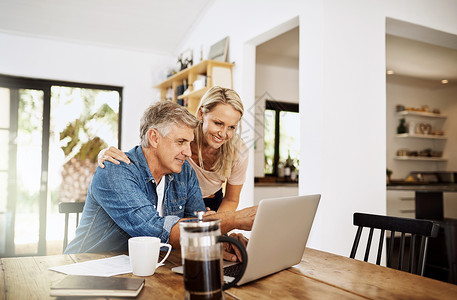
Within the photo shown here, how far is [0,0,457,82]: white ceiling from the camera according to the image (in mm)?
3785

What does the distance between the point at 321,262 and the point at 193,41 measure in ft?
11.1

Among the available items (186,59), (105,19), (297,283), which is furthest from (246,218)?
(105,19)

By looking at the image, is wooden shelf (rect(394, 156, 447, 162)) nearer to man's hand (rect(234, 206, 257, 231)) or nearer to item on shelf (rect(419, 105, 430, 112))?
item on shelf (rect(419, 105, 430, 112))

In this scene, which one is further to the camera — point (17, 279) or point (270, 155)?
point (270, 155)

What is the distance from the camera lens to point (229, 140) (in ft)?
7.65

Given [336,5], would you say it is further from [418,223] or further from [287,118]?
[287,118]

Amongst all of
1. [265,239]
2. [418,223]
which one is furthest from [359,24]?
[265,239]

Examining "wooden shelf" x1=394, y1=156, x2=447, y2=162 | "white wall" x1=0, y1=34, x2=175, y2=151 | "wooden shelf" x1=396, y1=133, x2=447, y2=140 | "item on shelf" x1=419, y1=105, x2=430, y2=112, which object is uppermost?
"white wall" x1=0, y1=34, x2=175, y2=151

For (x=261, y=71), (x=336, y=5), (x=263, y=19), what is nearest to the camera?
(x=336, y=5)

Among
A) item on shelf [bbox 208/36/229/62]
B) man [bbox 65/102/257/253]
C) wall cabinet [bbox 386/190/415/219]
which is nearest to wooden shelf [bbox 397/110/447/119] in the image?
wall cabinet [bbox 386/190/415/219]

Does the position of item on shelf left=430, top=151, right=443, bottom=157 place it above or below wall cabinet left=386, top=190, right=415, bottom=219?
above

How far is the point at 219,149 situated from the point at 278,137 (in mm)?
2880

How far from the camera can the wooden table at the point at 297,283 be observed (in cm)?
96

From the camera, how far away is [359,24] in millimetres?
2639
